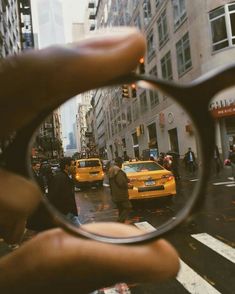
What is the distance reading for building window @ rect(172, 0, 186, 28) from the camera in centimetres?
2416

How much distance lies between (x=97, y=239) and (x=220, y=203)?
32.1 feet

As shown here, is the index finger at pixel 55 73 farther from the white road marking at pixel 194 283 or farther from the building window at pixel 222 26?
the building window at pixel 222 26

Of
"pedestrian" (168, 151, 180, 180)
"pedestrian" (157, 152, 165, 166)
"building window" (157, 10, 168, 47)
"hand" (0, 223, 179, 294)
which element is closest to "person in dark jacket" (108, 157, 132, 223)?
"pedestrian" (168, 151, 180, 180)

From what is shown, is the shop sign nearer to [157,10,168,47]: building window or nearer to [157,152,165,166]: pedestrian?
[157,152,165,166]: pedestrian

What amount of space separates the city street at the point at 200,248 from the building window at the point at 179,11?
17586mm

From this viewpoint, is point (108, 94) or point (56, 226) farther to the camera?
point (108, 94)

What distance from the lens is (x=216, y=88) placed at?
1.03 metres

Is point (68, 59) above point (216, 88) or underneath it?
above

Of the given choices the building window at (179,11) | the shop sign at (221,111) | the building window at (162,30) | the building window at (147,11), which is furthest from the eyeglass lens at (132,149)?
the building window at (147,11)

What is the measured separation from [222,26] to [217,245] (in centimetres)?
1750

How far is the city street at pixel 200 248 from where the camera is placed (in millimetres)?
4852

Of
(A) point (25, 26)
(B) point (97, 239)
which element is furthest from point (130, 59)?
(A) point (25, 26)

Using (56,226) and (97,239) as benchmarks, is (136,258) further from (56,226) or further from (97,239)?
(56,226)

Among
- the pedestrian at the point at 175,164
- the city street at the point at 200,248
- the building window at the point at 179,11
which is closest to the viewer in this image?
the pedestrian at the point at 175,164
